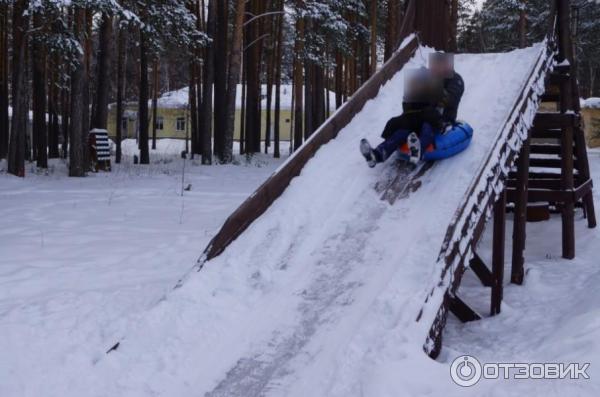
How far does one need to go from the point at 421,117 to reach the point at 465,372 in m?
3.22

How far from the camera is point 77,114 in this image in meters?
13.4

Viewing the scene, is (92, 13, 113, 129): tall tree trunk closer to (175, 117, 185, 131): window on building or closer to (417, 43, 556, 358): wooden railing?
(417, 43, 556, 358): wooden railing

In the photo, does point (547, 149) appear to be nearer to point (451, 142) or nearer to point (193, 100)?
point (451, 142)

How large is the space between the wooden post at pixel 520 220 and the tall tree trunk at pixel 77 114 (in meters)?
10.7

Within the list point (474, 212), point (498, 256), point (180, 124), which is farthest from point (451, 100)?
point (180, 124)

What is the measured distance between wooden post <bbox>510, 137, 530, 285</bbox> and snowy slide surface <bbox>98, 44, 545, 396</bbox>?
41 centimetres

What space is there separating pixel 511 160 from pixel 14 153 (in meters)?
12.2

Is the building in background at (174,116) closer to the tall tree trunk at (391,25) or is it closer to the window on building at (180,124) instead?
the window on building at (180,124)

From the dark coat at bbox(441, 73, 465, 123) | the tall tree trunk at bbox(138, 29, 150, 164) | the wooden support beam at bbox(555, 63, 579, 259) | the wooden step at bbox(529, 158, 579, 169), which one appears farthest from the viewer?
the tall tree trunk at bbox(138, 29, 150, 164)

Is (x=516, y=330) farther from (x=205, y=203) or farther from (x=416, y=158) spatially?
(x=205, y=203)

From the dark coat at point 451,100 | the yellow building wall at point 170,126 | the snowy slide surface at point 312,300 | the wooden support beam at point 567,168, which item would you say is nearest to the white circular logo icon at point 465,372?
the snowy slide surface at point 312,300

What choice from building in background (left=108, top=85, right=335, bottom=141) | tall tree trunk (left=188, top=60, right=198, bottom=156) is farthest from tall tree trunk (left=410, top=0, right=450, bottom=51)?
building in background (left=108, top=85, right=335, bottom=141)

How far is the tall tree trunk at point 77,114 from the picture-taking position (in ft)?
43.9

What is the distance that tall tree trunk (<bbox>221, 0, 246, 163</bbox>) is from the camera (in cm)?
1600
